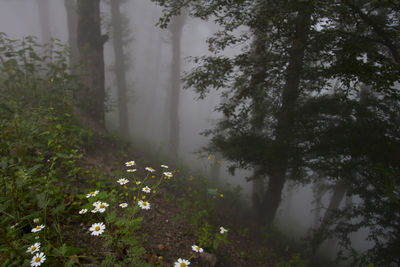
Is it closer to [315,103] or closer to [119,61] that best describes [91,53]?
[315,103]

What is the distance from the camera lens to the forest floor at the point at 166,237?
2492 mm

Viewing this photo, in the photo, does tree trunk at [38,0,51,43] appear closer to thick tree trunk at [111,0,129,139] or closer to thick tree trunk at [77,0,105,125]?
thick tree trunk at [111,0,129,139]

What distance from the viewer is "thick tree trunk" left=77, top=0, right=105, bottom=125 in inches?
271

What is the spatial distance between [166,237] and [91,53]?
21.1 ft

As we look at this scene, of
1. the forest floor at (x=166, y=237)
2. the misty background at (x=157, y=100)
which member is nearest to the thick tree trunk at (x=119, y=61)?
the misty background at (x=157, y=100)

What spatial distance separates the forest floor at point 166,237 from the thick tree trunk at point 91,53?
115cm

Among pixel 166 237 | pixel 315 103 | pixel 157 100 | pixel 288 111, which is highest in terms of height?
pixel 315 103

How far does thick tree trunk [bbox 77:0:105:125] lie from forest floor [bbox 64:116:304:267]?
1147 millimetres

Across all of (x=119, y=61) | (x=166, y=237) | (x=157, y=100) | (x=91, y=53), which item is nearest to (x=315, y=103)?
(x=166, y=237)

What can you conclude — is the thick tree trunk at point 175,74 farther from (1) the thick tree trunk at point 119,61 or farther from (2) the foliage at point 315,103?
(2) the foliage at point 315,103

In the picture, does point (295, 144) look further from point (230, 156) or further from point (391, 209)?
point (391, 209)

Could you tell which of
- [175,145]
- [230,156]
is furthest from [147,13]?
[230,156]

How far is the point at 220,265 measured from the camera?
125 inches

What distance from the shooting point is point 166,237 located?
3195 mm
